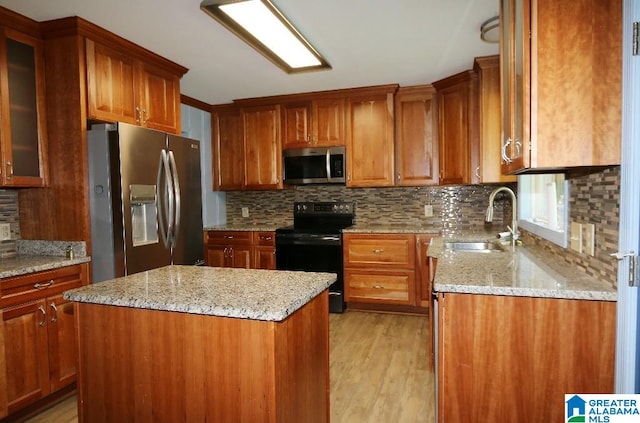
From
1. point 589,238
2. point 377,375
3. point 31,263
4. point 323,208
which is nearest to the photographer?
point 589,238

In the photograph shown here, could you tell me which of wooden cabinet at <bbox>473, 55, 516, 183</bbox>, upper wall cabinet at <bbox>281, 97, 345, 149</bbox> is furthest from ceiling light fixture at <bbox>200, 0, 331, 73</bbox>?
wooden cabinet at <bbox>473, 55, 516, 183</bbox>

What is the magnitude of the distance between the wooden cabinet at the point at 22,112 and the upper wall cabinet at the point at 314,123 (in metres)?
2.32

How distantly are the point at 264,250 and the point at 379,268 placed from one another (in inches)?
49.4

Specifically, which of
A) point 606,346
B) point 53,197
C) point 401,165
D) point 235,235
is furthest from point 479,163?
point 53,197

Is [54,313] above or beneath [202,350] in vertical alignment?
beneath

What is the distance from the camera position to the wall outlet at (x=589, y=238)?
4.79 feet

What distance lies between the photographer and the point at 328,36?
8.50 ft

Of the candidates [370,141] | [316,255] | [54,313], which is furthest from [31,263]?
[370,141]

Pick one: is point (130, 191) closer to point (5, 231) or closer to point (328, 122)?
point (5, 231)

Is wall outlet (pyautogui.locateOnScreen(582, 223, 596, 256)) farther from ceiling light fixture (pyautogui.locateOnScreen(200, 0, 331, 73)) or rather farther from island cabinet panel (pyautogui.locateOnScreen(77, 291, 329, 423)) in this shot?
ceiling light fixture (pyautogui.locateOnScreen(200, 0, 331, 73))

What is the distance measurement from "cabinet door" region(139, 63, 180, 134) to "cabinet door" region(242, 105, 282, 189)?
1200 mm

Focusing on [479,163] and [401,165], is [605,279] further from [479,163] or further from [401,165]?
[401,165]

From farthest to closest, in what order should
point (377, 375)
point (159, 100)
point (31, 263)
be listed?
point (159, 100), point (377, 375), point (31, 263)

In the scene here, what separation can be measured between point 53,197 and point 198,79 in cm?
168
